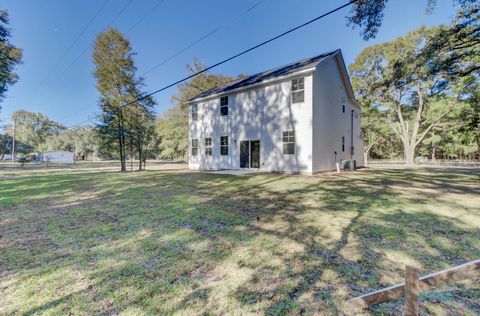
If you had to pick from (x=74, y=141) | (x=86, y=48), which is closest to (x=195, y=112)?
(x=86, y=48)

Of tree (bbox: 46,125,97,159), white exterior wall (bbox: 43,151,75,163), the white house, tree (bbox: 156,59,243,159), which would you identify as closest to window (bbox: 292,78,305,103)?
the white house

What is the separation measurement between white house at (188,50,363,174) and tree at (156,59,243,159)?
14.0 meters

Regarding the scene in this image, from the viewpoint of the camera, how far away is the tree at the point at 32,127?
170 feet

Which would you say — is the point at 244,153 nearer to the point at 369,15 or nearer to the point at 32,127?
the point at 369,15

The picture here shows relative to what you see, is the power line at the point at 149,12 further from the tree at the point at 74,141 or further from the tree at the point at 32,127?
the tree at the point at 32,127

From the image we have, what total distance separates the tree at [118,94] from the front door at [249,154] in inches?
359

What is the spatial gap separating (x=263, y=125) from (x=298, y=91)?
2.74 metres

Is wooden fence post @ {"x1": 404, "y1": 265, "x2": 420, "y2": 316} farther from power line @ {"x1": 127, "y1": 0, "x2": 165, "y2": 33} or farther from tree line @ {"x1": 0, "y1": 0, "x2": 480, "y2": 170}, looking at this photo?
power line @ {"x1": 127, "y1": 0, "x2": 165, "y2": 33}

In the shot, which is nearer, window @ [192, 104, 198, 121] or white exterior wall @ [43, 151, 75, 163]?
window @ [192, 104, 198, 121]

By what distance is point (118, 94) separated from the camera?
725 inches

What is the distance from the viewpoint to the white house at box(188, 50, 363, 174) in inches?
447

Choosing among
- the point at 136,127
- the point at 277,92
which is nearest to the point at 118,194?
the point at 277,92

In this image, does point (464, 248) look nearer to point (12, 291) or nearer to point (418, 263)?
point (418, 263)

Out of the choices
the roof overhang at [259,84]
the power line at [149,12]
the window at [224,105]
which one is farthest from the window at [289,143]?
the power line at [149,12]
